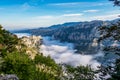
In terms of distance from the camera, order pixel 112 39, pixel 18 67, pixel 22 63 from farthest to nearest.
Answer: pixel 22 63 < pixel 18 67 < pixel 112 39

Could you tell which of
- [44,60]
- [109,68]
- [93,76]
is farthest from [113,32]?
[44,60]

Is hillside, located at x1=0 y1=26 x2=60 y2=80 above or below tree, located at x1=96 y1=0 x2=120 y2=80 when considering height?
below

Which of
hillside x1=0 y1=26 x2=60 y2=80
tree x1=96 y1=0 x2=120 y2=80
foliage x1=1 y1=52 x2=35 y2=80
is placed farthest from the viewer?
hillside x1=0 y1=26 x2=60 y2=80

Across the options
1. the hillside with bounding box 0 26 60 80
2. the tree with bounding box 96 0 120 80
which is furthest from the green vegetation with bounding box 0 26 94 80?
the tree with bounding box 96 0 120 80

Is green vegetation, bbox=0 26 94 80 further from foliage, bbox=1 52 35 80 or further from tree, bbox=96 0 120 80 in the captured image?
tree, bbox=96 0 120 80

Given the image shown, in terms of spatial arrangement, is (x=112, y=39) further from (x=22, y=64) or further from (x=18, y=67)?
(x=22, y=64)

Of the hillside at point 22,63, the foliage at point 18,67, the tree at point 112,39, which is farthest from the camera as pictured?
the hillside at point 22,63

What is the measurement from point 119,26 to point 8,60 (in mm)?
73861

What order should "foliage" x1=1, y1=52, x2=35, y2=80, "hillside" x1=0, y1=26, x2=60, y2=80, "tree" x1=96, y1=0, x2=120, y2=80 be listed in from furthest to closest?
"hillside" x1=0, y1=26, x2=60, y2=80, "foliage" x1=1, y1=52, x2=35, y2=80, "tree" x1=96, y1=0, x2=120, y2=80

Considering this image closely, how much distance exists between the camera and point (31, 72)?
334ft

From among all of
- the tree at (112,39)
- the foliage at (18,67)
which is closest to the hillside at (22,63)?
the foliage at (18,67)

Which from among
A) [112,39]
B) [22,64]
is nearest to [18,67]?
[22,64]

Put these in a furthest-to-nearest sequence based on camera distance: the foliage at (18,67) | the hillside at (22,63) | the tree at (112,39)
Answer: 1. the hillside at (22,63)
2. the foliage at (18,67)
3. the tree at (112,39)

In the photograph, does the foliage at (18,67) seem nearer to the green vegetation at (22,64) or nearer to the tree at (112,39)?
the green vegetation at (22,64)
